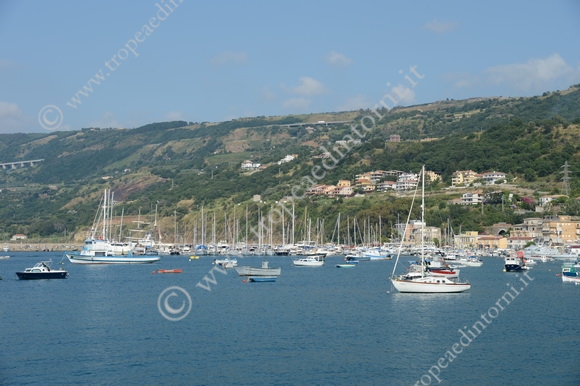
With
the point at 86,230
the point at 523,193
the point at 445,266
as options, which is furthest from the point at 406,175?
the point at 445,266

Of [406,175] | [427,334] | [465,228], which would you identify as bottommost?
[427,334]

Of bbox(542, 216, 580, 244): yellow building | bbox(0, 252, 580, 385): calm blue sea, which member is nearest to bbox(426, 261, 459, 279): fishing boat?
bbox(0, 252, 580, 385): calm blue sea

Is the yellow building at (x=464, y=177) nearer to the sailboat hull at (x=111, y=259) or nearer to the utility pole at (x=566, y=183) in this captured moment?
the utility pole at (x=566, y=183)

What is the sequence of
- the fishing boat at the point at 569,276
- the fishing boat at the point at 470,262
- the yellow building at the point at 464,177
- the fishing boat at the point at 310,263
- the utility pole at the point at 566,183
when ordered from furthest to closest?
1. the yellow building at the point at 464,177
2. the utility pole at the point at 566,183
3. the fishing boat at the point at 470,262
4. the fishing boat at the point at 310,263
5. the fishing boat at the point at 569,276

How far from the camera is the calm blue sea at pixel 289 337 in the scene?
27.5 m

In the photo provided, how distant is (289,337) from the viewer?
3425cm

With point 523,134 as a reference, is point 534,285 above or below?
below

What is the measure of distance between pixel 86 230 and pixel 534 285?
12602 cm

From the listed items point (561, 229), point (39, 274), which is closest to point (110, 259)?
point (39, 274)

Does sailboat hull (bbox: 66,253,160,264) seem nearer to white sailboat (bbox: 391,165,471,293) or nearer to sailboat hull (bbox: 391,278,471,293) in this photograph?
white sailboat (bbox: 391,165,471,293)

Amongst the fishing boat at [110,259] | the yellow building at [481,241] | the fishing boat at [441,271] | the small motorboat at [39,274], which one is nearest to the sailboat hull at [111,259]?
the fishing boat at [110,259]

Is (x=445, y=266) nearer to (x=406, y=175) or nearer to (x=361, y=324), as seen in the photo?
(x=361, y=324)

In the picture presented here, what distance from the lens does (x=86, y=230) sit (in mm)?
168375

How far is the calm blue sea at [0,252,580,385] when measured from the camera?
27531 mm
